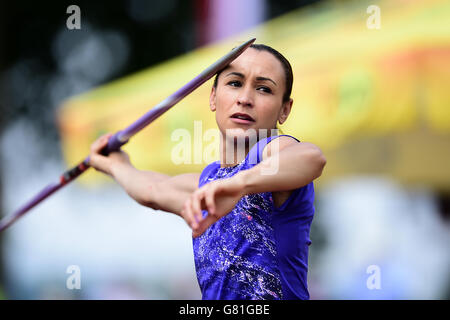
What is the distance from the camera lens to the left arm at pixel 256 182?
1.28 meters

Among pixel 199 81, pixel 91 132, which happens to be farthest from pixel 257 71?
pixel 91 132

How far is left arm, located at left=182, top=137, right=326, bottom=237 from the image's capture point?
1278mm

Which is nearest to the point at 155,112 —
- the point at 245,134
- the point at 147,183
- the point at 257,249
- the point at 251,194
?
the point at 147,183

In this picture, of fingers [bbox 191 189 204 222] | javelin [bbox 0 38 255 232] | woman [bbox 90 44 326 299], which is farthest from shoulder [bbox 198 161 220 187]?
fingers [bbox 191 189 204 222]

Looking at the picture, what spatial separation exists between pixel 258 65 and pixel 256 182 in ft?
1.71

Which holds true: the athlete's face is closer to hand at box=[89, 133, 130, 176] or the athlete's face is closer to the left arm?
the left arm

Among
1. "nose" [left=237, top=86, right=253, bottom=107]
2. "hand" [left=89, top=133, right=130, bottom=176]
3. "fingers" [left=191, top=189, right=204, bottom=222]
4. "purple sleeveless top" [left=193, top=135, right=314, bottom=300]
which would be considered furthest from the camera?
"hand" [left=89, top=133, right=130, bottom=176]

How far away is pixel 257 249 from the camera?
1.52 m

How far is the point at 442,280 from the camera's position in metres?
3.62

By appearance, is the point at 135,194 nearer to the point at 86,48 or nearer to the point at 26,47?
the point at 86,48

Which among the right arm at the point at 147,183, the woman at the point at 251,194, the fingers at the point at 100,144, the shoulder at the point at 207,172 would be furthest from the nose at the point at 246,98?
the fingers at the point at 100,144

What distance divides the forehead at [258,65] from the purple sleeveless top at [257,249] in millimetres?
262

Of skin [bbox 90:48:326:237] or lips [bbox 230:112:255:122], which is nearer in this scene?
skin [bbox 90:48:326:237]

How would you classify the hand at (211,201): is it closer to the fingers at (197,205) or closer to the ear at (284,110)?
the fingers at (197,205)
